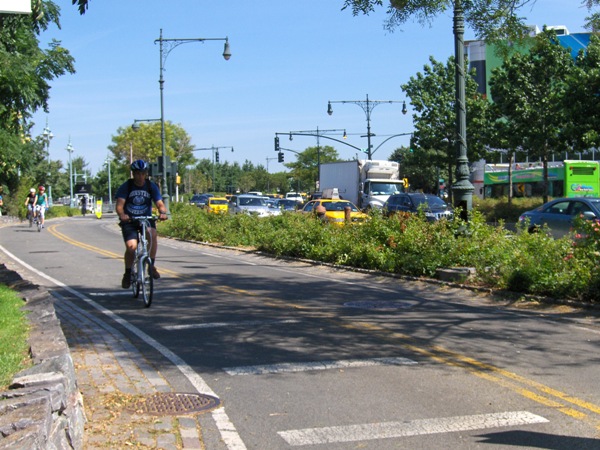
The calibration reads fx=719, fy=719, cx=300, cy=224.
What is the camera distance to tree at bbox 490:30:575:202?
37094 millimetres

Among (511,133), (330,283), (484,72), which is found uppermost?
(484,72)

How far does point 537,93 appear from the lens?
37.8 m

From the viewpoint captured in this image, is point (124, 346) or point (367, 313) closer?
point (124, 346)

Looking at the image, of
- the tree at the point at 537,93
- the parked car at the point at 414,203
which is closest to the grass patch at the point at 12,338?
the parked car at the point at 414,203

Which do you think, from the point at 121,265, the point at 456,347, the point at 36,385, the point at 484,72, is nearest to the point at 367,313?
the point at 456,347

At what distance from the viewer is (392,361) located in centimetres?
711

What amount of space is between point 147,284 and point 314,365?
4.31 meters

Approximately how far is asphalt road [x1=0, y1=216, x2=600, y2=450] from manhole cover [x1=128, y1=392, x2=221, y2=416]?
162 millimetres

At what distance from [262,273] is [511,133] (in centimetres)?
2671

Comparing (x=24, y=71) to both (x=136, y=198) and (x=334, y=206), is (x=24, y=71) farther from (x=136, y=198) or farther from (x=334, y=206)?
(x=334, y=206)

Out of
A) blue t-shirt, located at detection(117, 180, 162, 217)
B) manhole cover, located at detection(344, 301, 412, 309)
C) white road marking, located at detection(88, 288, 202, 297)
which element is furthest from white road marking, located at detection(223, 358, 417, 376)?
white road marking, located at detection(88, 288, 202, 297)

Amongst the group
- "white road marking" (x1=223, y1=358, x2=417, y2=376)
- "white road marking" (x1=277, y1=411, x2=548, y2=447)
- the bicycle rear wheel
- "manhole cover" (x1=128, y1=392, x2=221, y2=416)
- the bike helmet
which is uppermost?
the bike helmet

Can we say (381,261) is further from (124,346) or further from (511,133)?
(511,133)

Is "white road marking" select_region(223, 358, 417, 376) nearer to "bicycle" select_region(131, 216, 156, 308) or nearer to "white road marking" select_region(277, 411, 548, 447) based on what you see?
"white road marking" select_region(277, 411, 548, 447)
